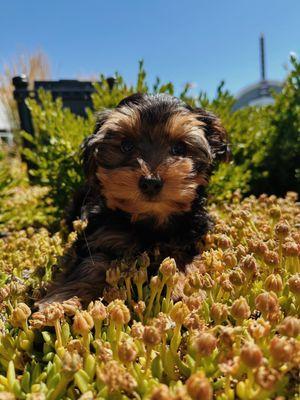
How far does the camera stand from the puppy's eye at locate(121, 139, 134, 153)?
298 centimetres

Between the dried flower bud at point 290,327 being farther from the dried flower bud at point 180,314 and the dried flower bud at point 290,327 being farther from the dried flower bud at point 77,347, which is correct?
the dried flower bud at point 77,347

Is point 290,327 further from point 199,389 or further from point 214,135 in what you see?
point 214,135

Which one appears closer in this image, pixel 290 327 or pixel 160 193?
pixel 290 327

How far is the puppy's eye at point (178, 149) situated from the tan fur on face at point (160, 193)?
18 cm

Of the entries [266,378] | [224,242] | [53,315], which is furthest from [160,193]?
[266,378]

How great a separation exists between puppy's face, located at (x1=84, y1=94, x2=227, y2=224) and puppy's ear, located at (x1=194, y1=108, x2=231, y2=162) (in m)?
0.20

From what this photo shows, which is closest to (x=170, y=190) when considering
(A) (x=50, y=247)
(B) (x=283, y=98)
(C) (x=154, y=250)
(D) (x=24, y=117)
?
(C) (x=154, y=250)

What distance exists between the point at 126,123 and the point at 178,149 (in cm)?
44

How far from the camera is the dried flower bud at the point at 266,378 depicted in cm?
122

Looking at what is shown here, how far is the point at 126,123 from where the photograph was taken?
2.97 metres

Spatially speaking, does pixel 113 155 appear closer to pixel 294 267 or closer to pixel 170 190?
pixel 170 190

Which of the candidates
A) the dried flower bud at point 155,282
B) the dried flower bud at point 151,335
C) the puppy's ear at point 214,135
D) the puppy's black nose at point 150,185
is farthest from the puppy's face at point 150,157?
the dried flower bud at point 151,335

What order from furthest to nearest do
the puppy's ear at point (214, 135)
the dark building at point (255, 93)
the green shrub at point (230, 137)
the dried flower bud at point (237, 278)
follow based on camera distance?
the dark building at point (255, 93) → the green shrub at point (230, 137) → the puppy's ear at point (214, 135) → the dried flower bud at point (237, 278)

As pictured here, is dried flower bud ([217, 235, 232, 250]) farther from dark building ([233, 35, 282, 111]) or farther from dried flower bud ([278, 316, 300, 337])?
dark building ([233, 35, 282, 111])
